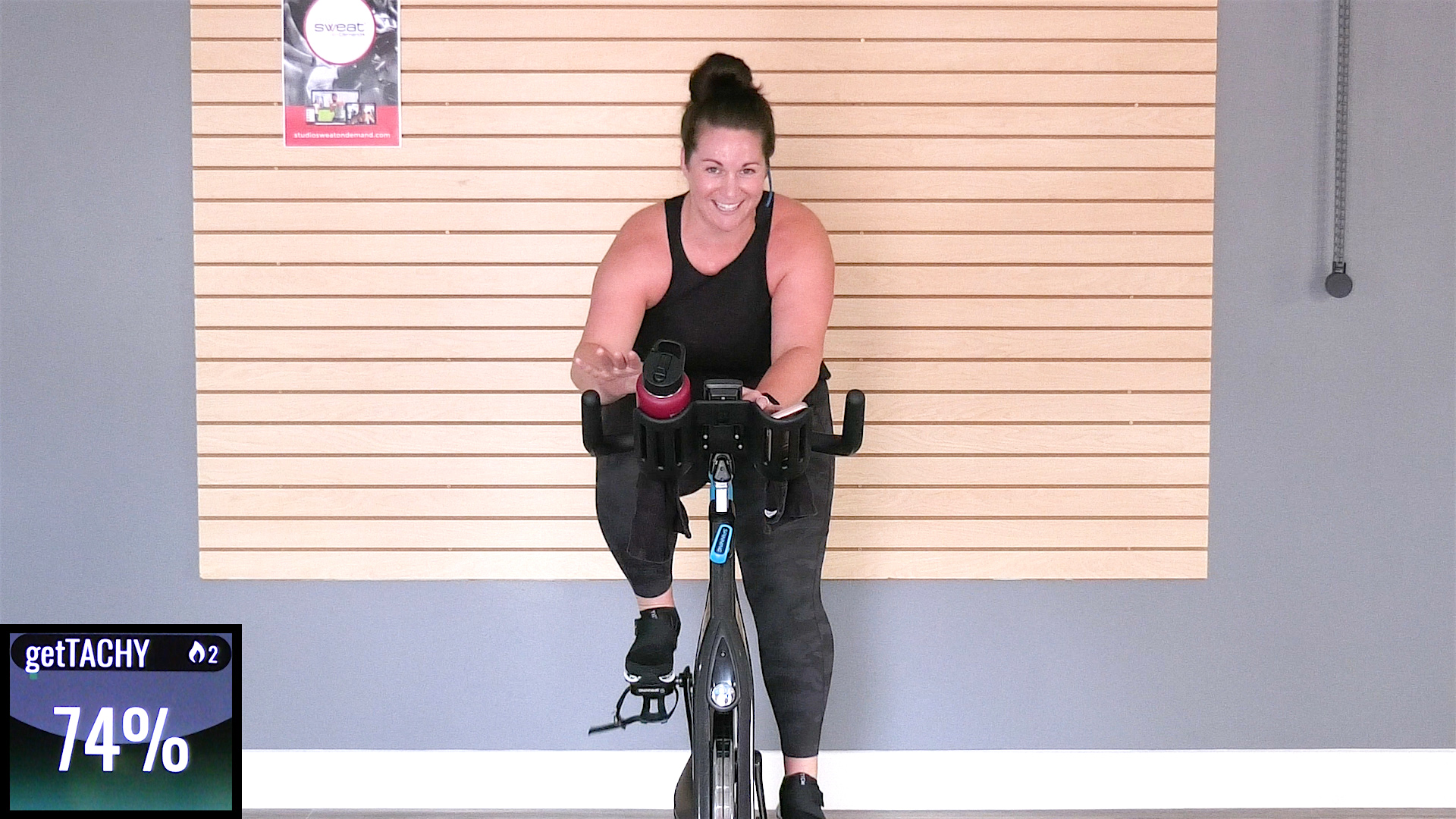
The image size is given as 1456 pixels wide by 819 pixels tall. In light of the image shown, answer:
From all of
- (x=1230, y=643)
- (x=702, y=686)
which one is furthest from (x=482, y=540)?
(x=1230, y=643)

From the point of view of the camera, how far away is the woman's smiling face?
2.29 meters

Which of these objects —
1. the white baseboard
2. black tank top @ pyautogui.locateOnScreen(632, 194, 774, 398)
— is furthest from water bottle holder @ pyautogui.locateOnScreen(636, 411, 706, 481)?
the white baseboard

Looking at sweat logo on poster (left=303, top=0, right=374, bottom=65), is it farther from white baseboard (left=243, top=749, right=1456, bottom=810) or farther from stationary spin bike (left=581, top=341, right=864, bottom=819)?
white baseboard (left=243, top=749, right=1456, bottom=810)

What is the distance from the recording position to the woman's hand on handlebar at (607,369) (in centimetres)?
208

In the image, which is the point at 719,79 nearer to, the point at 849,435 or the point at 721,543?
the point at 849,435

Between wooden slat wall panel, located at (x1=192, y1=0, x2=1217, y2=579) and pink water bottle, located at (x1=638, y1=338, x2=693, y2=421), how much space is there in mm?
1182

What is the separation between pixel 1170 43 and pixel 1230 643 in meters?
1.55

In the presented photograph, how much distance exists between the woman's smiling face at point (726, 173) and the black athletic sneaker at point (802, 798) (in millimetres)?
1128

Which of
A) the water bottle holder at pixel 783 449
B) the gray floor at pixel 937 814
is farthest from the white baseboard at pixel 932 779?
the water bottle holder at pixel 783 449

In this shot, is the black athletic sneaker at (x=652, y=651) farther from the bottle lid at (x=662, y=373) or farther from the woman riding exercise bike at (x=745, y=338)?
the bottle lid at (x=662, y=373)

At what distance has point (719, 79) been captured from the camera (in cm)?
246

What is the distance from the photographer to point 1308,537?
315cm

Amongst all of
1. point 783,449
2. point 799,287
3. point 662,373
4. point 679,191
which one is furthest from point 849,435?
point 679,191

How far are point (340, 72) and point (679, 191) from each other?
0.89 meters
